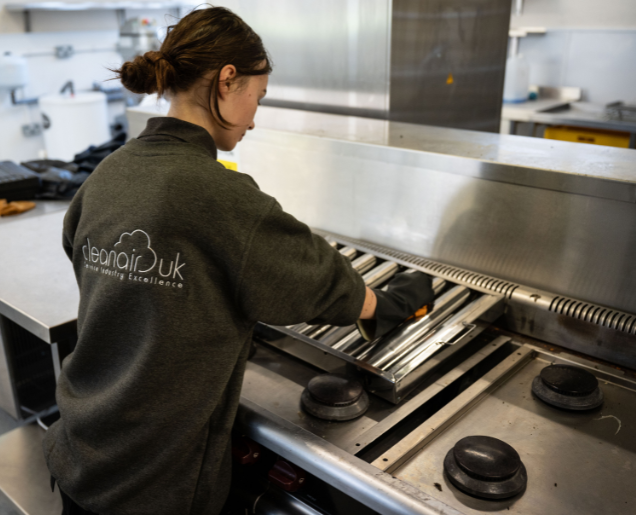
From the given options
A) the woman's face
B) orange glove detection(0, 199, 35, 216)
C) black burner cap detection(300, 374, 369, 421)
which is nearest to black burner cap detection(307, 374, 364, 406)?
black burner cap detection(300, 374, 369, 421)

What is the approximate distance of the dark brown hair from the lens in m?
0.80

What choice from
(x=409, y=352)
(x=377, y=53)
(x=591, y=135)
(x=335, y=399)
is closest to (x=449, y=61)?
(x=377, y=53)

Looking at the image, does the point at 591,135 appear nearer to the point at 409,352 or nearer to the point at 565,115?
the point at 565,115

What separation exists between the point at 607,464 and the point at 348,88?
118cm

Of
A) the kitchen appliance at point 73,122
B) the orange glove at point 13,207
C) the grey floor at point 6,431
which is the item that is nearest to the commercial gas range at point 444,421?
the grey floor at point 6,431

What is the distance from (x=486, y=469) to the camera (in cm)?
78

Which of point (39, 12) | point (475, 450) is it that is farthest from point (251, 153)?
point (39, 12)

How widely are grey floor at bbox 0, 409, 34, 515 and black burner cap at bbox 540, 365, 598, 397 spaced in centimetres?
111

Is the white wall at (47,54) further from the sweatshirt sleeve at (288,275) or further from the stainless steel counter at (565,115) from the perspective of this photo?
the sweatshirt sleeve at (288,275)

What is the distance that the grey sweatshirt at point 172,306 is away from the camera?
0.76m

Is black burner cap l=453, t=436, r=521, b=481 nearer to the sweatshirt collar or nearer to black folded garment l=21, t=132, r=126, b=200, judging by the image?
the sweatshirt collar

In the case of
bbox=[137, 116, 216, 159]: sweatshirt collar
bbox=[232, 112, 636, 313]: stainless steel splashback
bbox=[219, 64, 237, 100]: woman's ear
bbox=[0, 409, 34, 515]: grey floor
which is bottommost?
bbox=[0, 409, 34, 515]: grey floor

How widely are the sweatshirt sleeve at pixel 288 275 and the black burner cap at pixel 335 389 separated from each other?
18cm

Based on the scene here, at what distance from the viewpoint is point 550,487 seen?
803 mm
